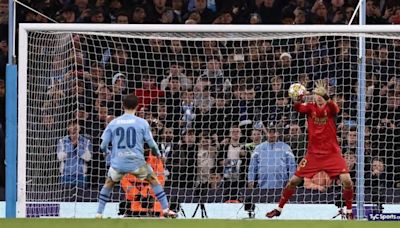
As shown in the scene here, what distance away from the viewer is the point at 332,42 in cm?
1441

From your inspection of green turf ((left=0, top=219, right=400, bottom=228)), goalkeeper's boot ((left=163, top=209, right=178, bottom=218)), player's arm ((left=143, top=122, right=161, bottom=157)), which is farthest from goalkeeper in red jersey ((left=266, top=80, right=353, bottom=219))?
green turf ((left=0, top=219, right=400, bottom=228))

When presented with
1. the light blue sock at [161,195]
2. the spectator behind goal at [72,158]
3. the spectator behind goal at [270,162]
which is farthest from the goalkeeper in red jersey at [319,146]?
the spectator behind goal at [72,158]

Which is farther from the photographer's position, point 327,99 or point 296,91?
point 327,99

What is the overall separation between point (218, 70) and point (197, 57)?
50cm

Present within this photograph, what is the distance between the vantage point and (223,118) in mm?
13945

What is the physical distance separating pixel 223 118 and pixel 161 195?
4.52 feet

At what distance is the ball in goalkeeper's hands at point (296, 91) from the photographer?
43.4 feet

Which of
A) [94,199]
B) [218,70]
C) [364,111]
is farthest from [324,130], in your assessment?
[94,199]

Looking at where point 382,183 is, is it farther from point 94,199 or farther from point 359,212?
point 94,199

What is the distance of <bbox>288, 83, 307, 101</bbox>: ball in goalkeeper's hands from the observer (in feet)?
43.4

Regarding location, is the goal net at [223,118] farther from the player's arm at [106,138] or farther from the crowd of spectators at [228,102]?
the player's arm at [106,138]

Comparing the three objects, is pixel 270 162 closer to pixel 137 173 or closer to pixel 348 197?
pixel 348 197

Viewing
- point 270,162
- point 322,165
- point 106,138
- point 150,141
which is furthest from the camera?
point 270,162

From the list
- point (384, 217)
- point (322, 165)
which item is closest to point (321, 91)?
point (322, 165)
